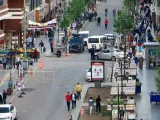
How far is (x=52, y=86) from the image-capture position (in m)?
64.5

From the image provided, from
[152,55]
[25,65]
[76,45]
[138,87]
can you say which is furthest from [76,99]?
[76,45]

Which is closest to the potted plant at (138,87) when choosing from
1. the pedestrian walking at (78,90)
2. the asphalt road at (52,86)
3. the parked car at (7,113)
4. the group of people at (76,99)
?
the group of people at (76,99)

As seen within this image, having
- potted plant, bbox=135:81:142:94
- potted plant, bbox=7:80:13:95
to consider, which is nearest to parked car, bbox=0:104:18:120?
potted plant, bbox=7:80:13:95

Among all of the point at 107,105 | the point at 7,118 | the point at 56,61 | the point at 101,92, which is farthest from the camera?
the point at 56,61

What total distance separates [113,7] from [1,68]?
202 ft

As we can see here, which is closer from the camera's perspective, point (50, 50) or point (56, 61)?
point (56, 61)

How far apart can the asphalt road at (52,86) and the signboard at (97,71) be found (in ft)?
6.71

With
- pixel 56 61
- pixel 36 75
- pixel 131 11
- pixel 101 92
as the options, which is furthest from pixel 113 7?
pixel 101 92

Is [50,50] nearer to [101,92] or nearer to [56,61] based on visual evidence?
[56,61]

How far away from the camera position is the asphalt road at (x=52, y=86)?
54562mm

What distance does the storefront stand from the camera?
69.9 metres

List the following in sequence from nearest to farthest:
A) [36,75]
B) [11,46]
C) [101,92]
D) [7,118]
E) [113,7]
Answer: [7,118], [101,92], [36,75], [11,46], [113,7]

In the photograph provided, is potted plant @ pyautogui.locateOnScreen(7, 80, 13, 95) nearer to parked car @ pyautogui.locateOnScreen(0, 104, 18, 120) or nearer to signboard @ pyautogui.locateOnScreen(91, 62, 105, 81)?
signboard @ pyautogui.locateOnScreen(91, 62, 105, 81)

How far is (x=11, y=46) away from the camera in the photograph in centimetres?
8662
